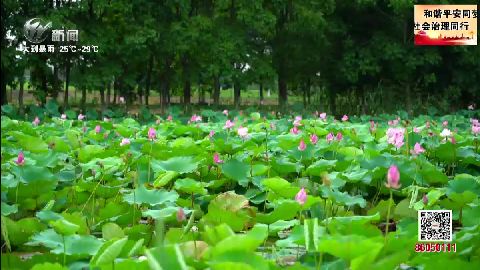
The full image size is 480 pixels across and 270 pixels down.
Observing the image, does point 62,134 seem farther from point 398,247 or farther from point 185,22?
point 185,22

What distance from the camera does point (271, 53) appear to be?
14766mm

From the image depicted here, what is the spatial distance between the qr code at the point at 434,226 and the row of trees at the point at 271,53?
844 cm

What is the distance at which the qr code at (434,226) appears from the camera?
135 cm

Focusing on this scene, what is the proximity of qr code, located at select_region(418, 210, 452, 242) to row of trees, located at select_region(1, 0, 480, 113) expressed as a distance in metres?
8.44

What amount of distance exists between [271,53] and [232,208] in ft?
43.5

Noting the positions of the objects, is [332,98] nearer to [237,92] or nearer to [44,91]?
[237,92]

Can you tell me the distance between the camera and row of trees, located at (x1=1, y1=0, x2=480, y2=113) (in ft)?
34.6

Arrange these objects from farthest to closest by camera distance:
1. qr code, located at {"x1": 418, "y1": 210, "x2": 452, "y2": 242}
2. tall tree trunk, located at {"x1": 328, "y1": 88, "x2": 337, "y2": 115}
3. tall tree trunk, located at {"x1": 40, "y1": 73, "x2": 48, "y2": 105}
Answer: tall tree trunk, located at {"x1": 328, "y1": 88, "x2": 337, "y2": 115} < tall tree trunk, located at {"x1": 40, "y1": 73, "x2": 48, "y2": 105} < qr code, located at {"x1": 418, "y1": 210, "x2": 452, "y2": 242}

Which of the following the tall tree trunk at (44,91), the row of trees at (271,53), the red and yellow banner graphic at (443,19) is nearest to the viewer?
the red and yellow banner graphic at (443,19)

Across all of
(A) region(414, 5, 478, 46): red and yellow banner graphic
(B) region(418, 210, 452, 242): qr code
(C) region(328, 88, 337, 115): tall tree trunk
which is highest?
(A) region(414, 5, 478, 46): red and yellow banner graphic

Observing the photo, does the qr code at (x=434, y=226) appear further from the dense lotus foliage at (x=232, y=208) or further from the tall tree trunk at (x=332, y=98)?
the tall tree trunk at (x=332, y=98)

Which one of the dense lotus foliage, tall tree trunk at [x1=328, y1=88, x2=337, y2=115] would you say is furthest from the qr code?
tall tree trunk at [x1=328, y1=88, x2=337, y2=115]

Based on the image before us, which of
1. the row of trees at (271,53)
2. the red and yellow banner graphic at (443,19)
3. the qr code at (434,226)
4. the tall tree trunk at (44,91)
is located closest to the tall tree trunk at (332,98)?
the row of trees at (271,53)

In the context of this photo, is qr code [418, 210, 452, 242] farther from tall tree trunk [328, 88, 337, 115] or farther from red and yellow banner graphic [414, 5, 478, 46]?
tall tree trunk [328, 88, 337, 115]
